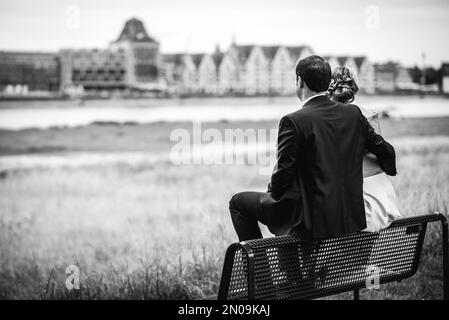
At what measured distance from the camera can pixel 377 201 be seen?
9.23 ft

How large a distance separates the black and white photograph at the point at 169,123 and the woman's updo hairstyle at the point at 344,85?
1.77 m

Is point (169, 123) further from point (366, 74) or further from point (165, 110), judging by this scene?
point (366, 74)

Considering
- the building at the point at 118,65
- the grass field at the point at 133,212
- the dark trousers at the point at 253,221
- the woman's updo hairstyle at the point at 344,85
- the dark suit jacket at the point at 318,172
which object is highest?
the building at the point at 118,65

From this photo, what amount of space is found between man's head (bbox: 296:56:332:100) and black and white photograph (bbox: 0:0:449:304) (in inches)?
84.2

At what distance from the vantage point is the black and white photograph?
492 cm

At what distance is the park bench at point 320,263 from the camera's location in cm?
242

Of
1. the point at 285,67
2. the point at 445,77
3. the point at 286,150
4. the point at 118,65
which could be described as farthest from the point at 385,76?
the point at 286,150

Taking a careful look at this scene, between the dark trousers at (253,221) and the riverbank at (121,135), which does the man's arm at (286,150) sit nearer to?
the dark trousers at (253,221)

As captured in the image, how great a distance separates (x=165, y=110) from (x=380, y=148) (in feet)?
10.9

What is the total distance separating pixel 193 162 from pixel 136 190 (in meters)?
0.58

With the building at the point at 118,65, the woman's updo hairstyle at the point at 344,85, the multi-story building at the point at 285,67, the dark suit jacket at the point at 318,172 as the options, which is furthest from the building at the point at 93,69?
the dark suit jacket at the point at 318,172

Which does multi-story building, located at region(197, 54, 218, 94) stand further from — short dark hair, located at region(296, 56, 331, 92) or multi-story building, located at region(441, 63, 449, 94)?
short dark hair, located at region(296, 56, 331, 92)

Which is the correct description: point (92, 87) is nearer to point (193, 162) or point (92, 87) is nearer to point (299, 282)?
point (193, 162)
